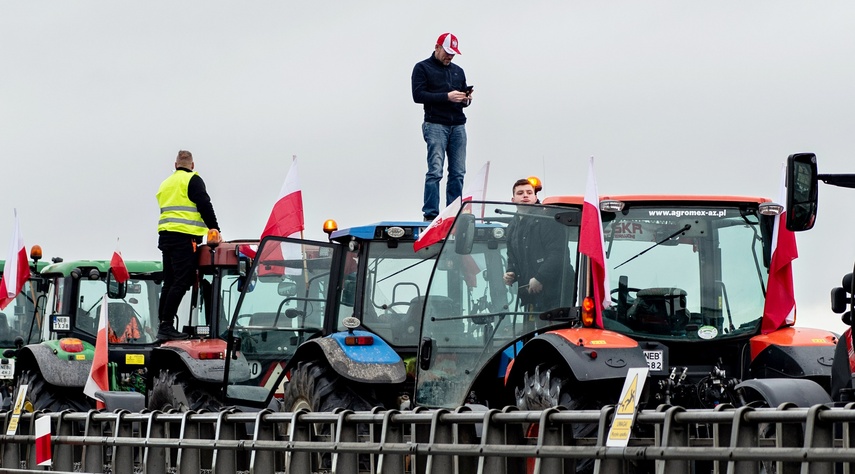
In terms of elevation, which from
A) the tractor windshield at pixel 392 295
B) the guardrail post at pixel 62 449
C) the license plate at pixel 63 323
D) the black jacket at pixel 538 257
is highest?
the black jacket at pixel 538 257

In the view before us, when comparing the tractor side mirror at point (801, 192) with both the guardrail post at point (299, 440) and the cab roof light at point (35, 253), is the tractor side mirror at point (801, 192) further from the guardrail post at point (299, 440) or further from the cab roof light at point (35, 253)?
the cab roof light at point (35, 253)

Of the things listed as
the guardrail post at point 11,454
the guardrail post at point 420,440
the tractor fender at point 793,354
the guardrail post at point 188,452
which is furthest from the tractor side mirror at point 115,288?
the guardrail post at point 420,440

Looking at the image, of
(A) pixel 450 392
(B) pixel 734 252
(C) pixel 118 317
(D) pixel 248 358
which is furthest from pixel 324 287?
(C) pixel 118 317

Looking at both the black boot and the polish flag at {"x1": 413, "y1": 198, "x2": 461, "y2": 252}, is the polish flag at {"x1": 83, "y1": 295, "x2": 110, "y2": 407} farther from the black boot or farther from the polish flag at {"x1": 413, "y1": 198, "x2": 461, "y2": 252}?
the polish flag at {"x1": 413, "y1": 198, "x2": 461, "y2": 252}

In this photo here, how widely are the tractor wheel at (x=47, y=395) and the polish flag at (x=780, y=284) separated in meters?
8.97

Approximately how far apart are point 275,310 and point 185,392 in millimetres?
2143

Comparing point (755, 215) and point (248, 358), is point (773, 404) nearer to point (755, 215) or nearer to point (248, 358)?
point (755, 215)

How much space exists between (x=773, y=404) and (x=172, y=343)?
865 cm

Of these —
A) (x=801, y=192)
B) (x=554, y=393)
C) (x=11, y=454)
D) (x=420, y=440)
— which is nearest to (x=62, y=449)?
(x=11, y=454)

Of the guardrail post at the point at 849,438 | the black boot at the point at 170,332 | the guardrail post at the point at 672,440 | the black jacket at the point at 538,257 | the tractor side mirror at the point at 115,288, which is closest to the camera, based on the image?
the guardrail post at the point at 849,438

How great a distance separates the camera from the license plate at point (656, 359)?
33.0 feet

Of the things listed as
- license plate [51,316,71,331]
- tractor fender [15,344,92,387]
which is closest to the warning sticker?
tractor fender [15,344,92,387]

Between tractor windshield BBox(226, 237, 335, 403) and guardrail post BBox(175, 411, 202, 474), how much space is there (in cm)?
293

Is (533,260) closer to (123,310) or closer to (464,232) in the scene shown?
(464,232)
